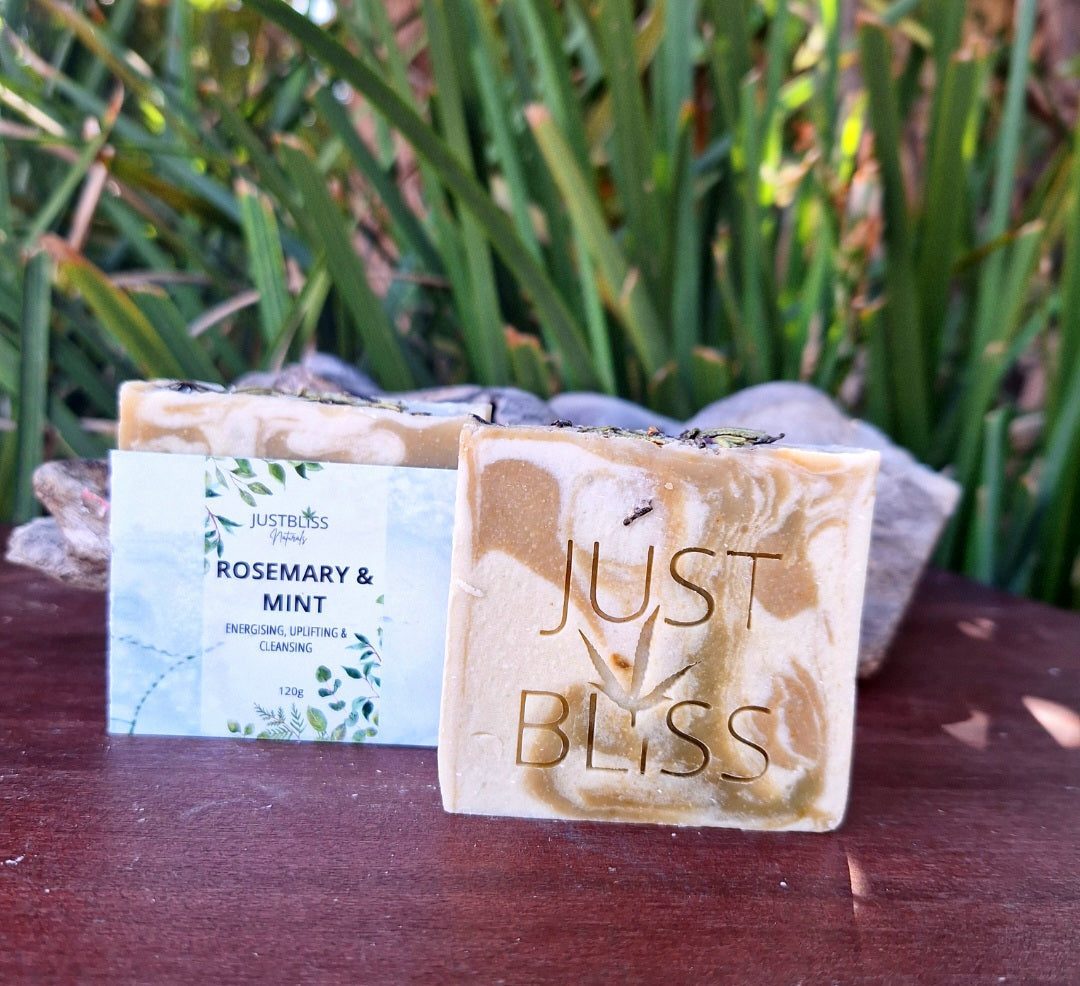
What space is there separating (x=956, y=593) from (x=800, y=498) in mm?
335

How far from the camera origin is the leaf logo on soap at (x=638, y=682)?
26cm

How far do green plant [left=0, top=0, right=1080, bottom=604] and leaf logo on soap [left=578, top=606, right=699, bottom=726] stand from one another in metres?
0.25

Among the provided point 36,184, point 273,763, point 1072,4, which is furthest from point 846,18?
point 273,763

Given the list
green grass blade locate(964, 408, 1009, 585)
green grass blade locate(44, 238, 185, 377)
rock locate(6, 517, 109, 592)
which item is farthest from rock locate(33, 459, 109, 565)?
green grass blade locate(964, 408, 1009, 585)

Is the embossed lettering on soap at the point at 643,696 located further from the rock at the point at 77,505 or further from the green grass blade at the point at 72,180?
the green grass blade at the point at 72,180

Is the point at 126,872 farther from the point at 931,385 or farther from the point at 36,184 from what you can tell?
the point at 36,184

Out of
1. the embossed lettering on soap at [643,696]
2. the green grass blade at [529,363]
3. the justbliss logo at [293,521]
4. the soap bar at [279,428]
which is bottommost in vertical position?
the embossed lettering on soap at [643,696]

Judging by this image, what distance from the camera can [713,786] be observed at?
10.4 inches

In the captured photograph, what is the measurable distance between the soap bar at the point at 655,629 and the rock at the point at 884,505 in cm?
14

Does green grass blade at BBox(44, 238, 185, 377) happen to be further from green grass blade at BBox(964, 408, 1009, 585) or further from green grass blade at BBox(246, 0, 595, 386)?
green grass blade at BBox(964, 408, 1009, 585)

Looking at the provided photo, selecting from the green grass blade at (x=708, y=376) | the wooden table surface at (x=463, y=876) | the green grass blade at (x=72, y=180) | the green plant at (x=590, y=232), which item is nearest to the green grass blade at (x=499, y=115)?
the green plant at (x=590, y=232)

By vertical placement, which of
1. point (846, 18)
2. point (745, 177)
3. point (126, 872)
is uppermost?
point (846, 18)

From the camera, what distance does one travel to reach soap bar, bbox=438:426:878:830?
25cm

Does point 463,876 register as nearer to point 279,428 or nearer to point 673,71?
point 279,428
